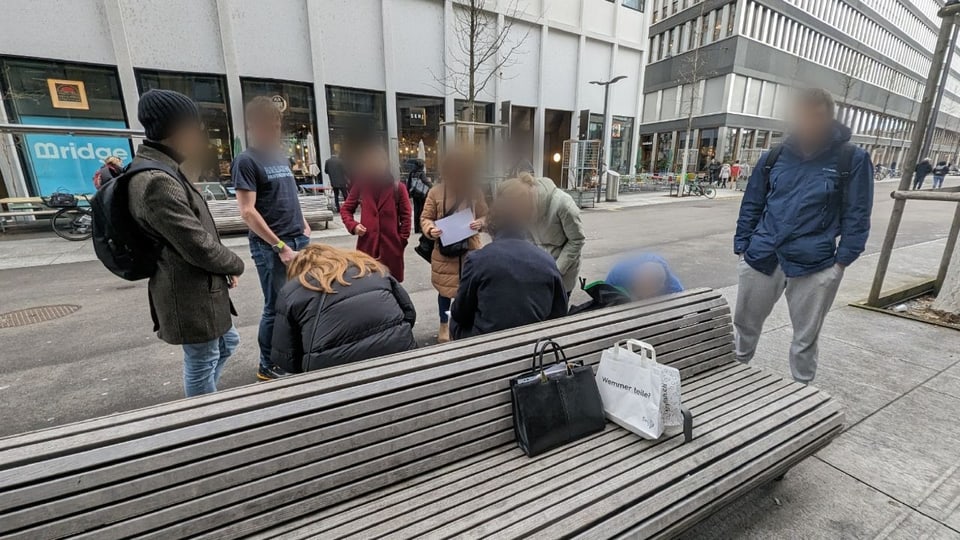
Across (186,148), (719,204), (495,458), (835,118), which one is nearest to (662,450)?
(495,458)

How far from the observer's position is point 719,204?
62.4 feet

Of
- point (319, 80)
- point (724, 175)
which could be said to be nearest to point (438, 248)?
point (319, 80)

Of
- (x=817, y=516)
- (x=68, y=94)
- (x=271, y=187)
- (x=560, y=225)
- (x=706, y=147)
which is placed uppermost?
(x=68, y=94)

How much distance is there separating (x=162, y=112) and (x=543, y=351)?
85.9 inches

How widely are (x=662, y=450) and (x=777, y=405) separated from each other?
2.70 feet

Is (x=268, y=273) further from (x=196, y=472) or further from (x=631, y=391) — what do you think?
(x=631, y=391)

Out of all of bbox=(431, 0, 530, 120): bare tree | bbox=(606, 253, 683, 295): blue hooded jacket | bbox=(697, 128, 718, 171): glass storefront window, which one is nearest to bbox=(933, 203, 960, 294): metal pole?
bbox=(606, 253, 683, 295): blue hooded jacket

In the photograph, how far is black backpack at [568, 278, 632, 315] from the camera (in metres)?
2.91

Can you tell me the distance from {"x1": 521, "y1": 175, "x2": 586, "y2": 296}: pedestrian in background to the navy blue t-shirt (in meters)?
1.93

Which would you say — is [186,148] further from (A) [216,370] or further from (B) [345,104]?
(B) [345,104]

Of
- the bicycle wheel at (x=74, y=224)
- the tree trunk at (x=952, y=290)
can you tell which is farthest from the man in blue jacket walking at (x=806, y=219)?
the bicycle wheel at (x=74, y=224)

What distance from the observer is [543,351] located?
1946 mm

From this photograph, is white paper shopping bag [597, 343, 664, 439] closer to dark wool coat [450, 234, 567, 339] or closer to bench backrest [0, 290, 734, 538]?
bench backrest [0, 290, 734, 538]

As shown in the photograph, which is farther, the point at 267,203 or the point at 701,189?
the point at 701,189
